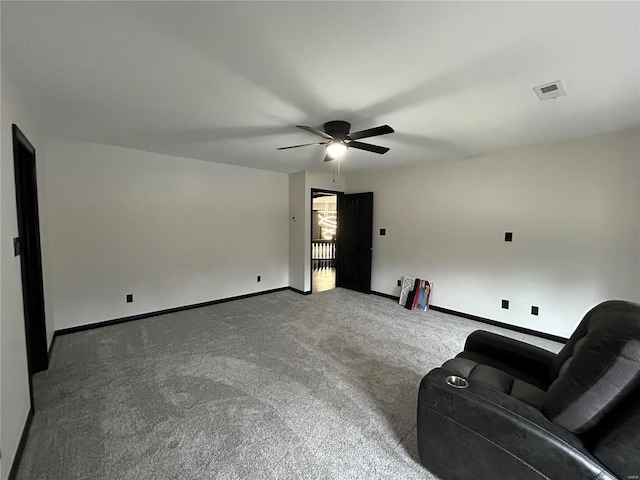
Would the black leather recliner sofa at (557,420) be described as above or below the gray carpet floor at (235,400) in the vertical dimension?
above

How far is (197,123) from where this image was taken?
2.61m

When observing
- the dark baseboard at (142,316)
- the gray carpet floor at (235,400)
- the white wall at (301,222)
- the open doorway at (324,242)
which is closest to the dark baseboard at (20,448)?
the gray carpet floor at (235,400)

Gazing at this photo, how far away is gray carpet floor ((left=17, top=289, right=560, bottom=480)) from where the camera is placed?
1560mm

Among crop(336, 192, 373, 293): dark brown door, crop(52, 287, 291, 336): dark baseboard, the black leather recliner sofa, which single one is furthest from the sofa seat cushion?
crop(52, 287, 291, 336): dark baseboard

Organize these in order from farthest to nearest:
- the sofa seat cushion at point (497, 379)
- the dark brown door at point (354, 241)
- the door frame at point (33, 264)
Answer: the dark brown door at point (354, 241), the door frame at point (33, 264), the sofa seat cushion at point (497, 379)

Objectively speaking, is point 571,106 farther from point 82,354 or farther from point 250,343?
point 82,354

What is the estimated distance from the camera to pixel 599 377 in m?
1.07

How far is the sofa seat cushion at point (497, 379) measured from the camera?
1488mm

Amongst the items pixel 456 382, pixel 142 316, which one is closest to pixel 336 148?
pixel 456 382

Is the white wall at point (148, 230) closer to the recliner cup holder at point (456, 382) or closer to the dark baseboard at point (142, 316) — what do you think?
the dark baseboard at point (142, 316)

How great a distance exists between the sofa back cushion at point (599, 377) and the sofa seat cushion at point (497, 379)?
29 cm

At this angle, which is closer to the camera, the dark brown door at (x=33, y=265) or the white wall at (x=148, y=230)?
the dark brown door at (x=33, y=265)

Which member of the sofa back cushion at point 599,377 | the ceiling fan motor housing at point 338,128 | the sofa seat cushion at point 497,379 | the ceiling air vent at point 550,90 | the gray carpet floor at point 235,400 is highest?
the ceiling air vent at point 550,90

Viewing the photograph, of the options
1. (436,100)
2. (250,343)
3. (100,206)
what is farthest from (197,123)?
(250,343)
